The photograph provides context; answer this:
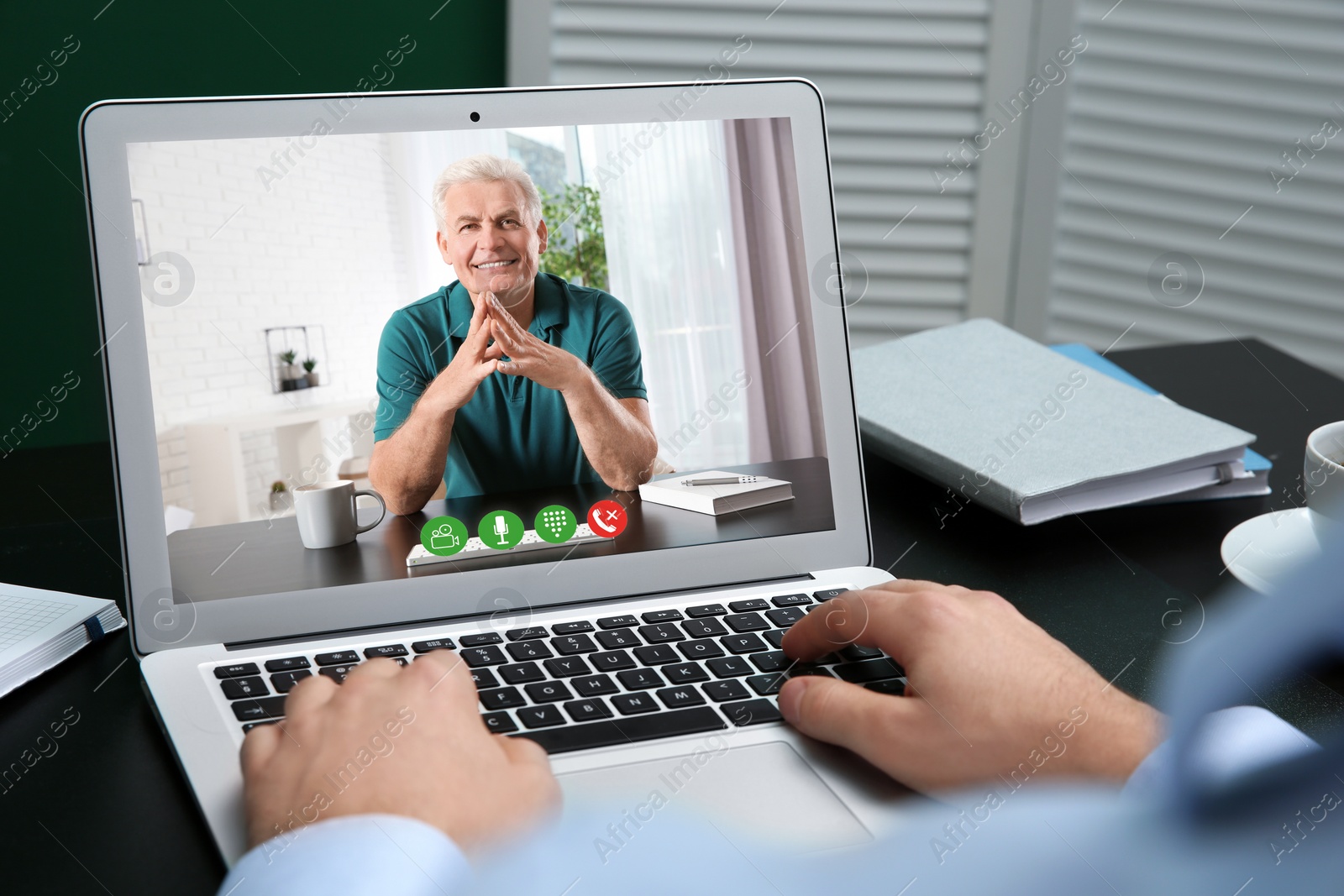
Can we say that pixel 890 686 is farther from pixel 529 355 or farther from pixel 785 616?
pixel 529 355

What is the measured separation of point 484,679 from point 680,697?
105 millimetres

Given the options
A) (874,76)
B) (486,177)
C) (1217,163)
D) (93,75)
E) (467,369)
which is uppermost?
(93,75)

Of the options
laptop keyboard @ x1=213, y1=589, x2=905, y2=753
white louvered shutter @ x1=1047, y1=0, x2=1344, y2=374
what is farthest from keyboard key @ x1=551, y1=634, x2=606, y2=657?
white louvered shutter @ x1=1047, y1=0, x2=1344, y2=374

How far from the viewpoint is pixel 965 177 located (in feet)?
6.72

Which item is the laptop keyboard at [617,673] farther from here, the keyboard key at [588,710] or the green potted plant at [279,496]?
the green potted plant at [279,496]

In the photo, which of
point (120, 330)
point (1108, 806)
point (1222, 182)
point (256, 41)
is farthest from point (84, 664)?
point (1222, 182)

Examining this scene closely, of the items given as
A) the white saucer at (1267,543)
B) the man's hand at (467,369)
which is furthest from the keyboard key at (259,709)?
the white saucer at (1267,543)

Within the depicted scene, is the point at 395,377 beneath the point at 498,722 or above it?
above

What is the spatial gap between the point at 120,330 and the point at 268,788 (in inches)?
12.8

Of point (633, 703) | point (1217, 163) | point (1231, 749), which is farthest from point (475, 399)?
point (1217, 163)

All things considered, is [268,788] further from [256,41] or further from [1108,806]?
[256,41]

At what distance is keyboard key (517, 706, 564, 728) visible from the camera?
47 cm

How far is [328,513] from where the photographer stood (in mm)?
612

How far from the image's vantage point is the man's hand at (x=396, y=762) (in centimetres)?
36
